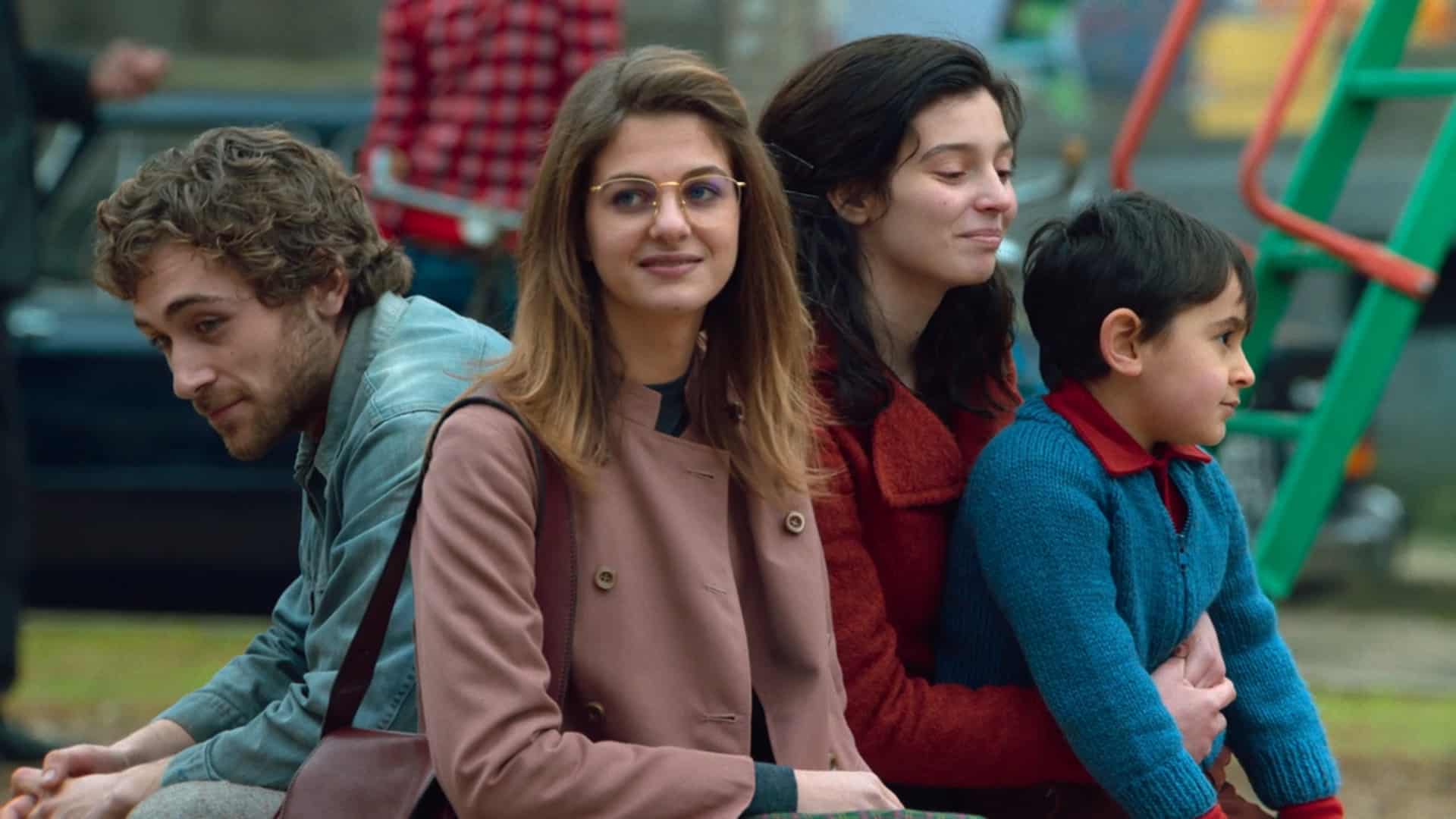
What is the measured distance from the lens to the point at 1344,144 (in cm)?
424

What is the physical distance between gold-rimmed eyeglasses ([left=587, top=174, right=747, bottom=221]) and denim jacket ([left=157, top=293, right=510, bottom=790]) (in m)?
0.29

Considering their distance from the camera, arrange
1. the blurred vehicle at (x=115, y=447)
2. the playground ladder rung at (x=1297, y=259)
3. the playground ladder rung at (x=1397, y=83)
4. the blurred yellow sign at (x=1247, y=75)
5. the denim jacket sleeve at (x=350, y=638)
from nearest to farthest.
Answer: the denim jacket sleeve at (x=350, y=638), the playground ladder rung at (x=1397, y=83), the playground ladder rung at (x=1297, y=259), the blurred vehicle at (x=115, y=447), the blurred yellow sign at (x=1247, y=75)

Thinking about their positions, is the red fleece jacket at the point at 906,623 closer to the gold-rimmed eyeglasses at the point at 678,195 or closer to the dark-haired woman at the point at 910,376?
the dark-haired woman at the point at 910,376

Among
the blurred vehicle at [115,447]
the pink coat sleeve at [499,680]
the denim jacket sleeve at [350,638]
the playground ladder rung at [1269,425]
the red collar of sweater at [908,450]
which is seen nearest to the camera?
the pink coat sleeve at [499,680]

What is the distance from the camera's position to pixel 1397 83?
4.00 m

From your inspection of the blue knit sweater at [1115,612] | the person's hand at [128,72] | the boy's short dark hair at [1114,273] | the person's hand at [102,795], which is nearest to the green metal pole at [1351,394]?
the blue knit sweater at [1115,612]

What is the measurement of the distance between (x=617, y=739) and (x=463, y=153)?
118 inches

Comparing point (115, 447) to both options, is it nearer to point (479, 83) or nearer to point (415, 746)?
point (479, 83)

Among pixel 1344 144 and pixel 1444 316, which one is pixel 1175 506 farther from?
pixel 1444 316

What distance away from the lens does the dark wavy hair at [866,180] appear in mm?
2592

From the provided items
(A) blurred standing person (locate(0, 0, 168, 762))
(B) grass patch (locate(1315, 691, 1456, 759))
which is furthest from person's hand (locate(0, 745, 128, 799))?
(B) grass patch (locate(1315, 691, 1456, 759))

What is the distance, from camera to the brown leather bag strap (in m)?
2.12

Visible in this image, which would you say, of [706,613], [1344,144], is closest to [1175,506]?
[706,613]

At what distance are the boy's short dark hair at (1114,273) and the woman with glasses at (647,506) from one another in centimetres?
39
